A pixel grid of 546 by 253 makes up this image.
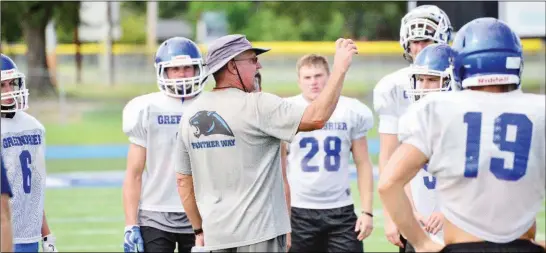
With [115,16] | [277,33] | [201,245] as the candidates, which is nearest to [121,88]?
[115,16]

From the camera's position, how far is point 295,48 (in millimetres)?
44688

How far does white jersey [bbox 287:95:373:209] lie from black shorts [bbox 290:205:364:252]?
0.05 metres

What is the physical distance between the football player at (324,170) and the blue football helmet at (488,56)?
10.7ft

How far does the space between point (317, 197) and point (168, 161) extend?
133 cm

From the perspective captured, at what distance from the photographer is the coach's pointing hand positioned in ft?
15.7

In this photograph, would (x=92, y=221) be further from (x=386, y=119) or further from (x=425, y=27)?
(x=425, y=27)

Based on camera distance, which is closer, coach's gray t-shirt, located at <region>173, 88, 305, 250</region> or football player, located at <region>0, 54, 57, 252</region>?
coach's gray t-shirt, located at <region>173, 88, 305, 250</region>

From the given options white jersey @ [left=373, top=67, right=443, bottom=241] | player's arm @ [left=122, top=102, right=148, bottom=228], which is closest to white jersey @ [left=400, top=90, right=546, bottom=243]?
white jersey @ [left=373, top=67, right=443, bottom=241]

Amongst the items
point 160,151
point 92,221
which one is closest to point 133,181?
point 160,151

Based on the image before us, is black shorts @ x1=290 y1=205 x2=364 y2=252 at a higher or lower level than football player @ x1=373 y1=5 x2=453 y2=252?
lower

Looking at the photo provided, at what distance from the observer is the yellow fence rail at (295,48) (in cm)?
3791

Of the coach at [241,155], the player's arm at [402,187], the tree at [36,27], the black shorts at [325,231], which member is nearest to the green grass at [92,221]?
the black shorts at [325,231]

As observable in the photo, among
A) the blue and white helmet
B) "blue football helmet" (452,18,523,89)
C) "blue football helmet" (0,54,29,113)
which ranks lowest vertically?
"blue football helmet" (0,54,29,113)

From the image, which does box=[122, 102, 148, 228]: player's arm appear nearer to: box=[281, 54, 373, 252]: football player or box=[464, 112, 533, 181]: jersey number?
box=[281, 54, 373, 252]: football player
